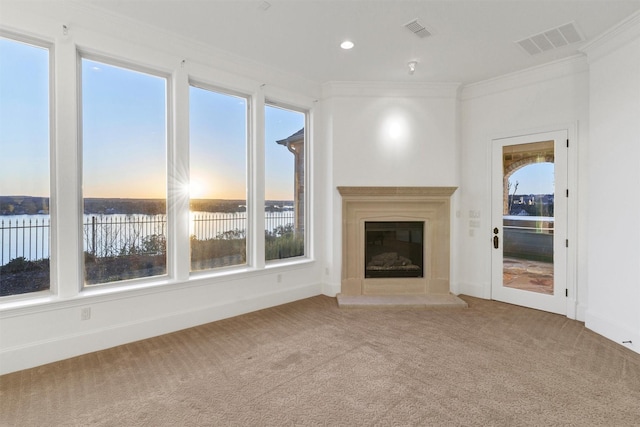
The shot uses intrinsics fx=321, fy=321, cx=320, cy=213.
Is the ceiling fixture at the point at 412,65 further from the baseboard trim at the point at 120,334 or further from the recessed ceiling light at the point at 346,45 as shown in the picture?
the baseboard trim at the point at 120,334

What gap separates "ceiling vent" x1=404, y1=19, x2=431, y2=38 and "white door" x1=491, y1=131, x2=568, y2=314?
2.17 meters

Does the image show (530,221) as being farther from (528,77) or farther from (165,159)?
(165,159)

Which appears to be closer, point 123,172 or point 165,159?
point 123,172

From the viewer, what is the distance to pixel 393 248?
16.6 ft

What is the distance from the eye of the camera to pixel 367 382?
2.56 m

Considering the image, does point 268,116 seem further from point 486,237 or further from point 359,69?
point 486,237

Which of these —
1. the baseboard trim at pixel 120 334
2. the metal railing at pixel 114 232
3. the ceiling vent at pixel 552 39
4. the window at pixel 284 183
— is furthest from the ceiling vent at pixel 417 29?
the baseboard trim at pixel 120 334

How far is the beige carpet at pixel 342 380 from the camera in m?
2.15

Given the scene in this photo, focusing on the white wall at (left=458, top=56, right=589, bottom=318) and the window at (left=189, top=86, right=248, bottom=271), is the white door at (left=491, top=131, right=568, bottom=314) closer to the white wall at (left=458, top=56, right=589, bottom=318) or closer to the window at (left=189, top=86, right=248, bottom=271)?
the white wall at (left=458, top=56, right=589, bottom=318)

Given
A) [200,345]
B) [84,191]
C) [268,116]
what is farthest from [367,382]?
[268,116]

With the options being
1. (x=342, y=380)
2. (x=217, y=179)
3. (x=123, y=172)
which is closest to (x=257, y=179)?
(x=217, y=179)

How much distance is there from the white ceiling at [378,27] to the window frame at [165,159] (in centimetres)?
46

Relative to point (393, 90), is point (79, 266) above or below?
below

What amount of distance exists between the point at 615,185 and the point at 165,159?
4.91m
